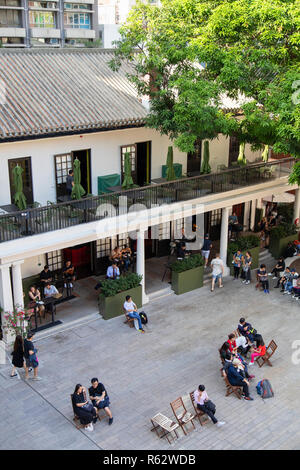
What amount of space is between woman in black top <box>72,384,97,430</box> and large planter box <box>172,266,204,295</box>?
8758mm

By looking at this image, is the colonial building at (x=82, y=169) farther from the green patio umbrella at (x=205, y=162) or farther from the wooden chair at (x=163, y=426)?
the wooden chair at (x=163, y=426)

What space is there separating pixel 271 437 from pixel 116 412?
13.9ft

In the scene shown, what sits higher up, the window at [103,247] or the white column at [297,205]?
the white column at [297,205]

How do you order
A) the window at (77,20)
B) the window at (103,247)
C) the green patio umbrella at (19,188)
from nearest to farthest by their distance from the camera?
the green patio umbrella at (19,188)
the window at (103,247)
the window at (77,20)

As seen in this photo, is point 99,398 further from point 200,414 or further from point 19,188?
point 19,188

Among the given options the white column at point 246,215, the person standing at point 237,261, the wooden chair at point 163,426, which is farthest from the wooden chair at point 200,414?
the white column at point 246,215

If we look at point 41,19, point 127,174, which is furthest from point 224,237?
point 41,19

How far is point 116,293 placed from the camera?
779 inches

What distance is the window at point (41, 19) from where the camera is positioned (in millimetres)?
75375

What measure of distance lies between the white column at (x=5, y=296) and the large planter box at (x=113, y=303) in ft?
11.5

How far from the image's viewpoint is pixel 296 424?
14.4 metres

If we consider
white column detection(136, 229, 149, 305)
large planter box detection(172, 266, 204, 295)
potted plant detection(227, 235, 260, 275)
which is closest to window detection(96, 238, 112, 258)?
white column detection(136, 229, 149, 305)

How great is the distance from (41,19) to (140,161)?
62.1 meters
